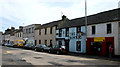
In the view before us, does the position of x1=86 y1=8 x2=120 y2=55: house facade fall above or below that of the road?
above

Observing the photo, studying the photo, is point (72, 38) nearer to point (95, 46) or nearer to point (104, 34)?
point (95, 46)

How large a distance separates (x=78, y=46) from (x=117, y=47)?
8.63 metres

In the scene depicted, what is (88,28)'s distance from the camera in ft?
82.2

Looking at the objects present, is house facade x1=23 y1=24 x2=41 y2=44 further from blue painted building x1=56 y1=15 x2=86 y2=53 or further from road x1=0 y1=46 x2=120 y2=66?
road x1=0 y1=46 x2=120 y2=66

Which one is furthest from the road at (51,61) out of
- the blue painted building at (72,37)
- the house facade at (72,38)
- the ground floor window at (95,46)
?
the blue painted building at (72,37)

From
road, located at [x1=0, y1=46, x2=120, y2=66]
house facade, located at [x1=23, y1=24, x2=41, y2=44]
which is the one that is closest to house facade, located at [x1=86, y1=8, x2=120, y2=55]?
road, located at [x1=0, y1=46, x2=120, y2=66]

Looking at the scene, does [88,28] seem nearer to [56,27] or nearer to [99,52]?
[99,52]

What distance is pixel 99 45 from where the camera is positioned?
2281cm

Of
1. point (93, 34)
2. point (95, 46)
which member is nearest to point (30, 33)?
point (93, 34)

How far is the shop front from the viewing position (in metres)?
21.3

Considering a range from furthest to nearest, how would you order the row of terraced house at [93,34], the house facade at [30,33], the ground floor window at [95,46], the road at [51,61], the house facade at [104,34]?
the house facade at [30,33] → the ground floor window at [95,46] → the row of terraced house at [93,34] → the house facade at [104,34] → the road at [51,61]

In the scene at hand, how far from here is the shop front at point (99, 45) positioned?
70.0 ft

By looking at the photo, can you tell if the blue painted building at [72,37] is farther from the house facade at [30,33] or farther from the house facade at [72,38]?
the house facade at [30,33]

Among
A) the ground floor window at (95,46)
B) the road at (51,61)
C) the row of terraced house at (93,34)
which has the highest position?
the row of terraced house at (93,34)
